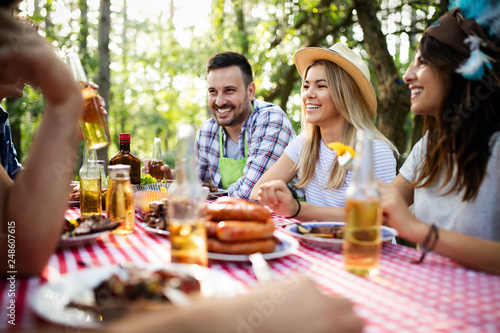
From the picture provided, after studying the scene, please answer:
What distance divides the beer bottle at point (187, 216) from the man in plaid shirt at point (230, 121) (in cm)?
254

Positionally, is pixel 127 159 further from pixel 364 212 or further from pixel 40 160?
pixel 364 212

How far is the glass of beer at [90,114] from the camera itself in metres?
1.52

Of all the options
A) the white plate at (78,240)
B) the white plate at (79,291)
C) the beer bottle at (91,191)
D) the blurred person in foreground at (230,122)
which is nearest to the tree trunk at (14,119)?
the blurred person in foreground at (230,122)

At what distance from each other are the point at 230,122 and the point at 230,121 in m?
0.01

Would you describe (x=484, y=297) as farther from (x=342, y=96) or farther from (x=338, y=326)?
(x=342, y=96)

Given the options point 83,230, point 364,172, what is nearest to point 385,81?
point 364,172

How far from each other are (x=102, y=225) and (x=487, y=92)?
5.57ft

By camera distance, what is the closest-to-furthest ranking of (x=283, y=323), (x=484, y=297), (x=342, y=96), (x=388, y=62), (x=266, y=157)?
(x=283, y=323) → (x=484, y=297) → (x=342, y=96) → (x=266, y=157) → (x=388, y=62)

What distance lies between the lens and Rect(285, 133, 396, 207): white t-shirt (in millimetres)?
2639

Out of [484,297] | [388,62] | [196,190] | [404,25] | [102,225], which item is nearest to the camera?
[484,297]

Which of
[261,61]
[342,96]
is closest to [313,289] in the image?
[342,96]

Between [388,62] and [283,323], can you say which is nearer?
[283,323]

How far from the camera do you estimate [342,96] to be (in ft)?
9.71

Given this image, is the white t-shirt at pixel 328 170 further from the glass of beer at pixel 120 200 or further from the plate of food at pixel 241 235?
the glass of beer at pixel 120 200
